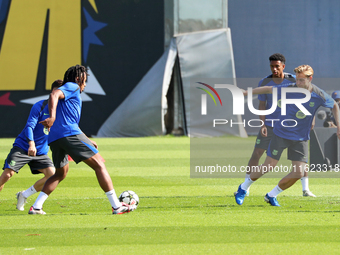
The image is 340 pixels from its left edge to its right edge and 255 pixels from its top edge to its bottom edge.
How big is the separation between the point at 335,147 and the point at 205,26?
481 inches

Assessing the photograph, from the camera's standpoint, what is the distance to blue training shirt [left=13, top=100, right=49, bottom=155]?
6.13m

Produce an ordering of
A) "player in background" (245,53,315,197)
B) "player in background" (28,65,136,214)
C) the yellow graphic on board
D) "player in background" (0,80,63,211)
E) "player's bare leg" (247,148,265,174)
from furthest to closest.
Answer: the yellow graphic on board
"player's bare leg" (247,148,265,174)
"player in background" (245,53,315,197)
"player in background" (0,80,63,211)
"player in background" (28,65,136,214)

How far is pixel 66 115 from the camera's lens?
572 centimetres

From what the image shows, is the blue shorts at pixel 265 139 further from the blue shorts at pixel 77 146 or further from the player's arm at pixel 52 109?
the player's arm at pixel 52 109

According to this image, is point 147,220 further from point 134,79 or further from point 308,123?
point 134,79

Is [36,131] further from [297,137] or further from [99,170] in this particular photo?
[297,137]

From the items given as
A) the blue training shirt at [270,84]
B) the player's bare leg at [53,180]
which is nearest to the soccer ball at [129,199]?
the player's bare leg at [53,180]

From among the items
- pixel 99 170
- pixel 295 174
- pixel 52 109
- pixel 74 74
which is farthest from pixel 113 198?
pixel 295 174

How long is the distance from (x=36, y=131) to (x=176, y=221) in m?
2.18

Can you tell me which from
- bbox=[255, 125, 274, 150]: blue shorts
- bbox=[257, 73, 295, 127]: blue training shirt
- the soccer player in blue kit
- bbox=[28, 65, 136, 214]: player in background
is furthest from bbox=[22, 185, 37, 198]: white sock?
bbox=[257, 73, 295, 127]: blue training shirt

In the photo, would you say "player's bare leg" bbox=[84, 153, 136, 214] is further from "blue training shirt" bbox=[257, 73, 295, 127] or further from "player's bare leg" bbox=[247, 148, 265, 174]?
"blue training shirt" bbox=[257, 73, 295, 127]

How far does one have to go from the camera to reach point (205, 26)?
2147 cm

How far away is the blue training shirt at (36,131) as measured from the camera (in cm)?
613

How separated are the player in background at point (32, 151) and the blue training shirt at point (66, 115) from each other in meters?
0.47
